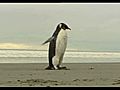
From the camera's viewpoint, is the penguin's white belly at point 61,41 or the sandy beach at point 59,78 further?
the penguin's white belly at point 61,41

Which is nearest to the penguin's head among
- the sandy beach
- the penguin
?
the penguin

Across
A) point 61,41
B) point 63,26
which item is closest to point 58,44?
point 61,41

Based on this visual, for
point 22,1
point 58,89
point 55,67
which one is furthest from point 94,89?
point 55,67

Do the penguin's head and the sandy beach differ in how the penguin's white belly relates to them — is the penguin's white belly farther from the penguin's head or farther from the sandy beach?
the sandy beach

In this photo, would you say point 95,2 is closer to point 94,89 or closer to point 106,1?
Answer: point 106,1

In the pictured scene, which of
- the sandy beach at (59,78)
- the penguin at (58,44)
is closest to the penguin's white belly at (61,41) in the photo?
the penguin at (58,44)

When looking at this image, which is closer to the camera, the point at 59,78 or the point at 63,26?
the point at 59,78

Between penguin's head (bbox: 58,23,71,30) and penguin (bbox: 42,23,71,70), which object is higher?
penguin's head (bbox: 58,23,71,30)

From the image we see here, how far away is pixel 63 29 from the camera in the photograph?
14539 mm

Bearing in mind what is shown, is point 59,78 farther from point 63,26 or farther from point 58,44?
→ point 63,26

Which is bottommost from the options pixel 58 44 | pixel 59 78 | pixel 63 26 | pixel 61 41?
pixel 58 44

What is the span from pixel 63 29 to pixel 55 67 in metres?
1.66

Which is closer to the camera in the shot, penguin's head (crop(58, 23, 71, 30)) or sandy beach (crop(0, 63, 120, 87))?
sandy beach (crop(0, 63, 120, 87))

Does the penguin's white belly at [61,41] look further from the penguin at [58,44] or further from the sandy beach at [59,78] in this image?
the sandy beach at [59,78]
